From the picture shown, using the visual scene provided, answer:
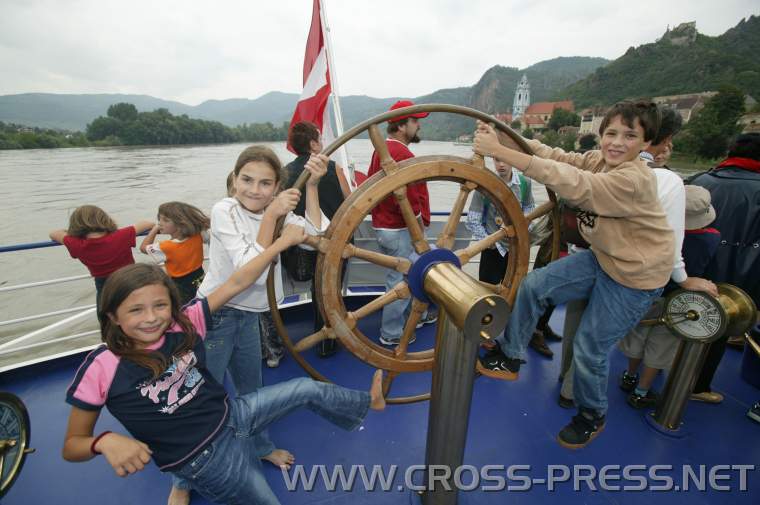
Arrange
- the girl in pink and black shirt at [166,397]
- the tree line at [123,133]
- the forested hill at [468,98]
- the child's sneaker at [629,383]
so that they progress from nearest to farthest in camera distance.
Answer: the girl in pink and black shirt at [166,397] → the child's sneaker at [629,383] → the tree line at [123,133] → the forested hill at [468,98]

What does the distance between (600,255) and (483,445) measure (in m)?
1.14

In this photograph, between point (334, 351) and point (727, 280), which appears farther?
point (334, 351)

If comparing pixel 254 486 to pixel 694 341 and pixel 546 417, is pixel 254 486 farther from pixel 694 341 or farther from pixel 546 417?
pixel 694 341

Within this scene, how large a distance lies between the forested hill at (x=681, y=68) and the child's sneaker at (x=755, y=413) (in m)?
75.2

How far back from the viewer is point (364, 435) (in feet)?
6.83

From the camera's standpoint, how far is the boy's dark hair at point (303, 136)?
2.57 metres

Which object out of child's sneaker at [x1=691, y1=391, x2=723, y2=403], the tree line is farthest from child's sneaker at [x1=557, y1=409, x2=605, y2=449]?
the tree line

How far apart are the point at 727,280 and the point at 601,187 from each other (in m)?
1.64

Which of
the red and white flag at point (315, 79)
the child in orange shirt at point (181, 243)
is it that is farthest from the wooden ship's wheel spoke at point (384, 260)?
the red and white flag at point (315, 79)

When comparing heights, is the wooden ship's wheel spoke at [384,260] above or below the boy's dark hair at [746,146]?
below

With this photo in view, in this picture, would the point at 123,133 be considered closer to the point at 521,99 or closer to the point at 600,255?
the point at 600,255

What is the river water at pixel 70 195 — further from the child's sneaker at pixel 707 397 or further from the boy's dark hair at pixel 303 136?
the child's sneaker at pixel 707 397

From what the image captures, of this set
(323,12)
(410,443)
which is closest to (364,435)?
(410,443)

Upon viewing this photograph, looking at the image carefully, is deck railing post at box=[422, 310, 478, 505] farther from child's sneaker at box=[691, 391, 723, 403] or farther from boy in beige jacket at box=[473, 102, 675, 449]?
child's sneaker at box=[691, 391, 723, 403]
